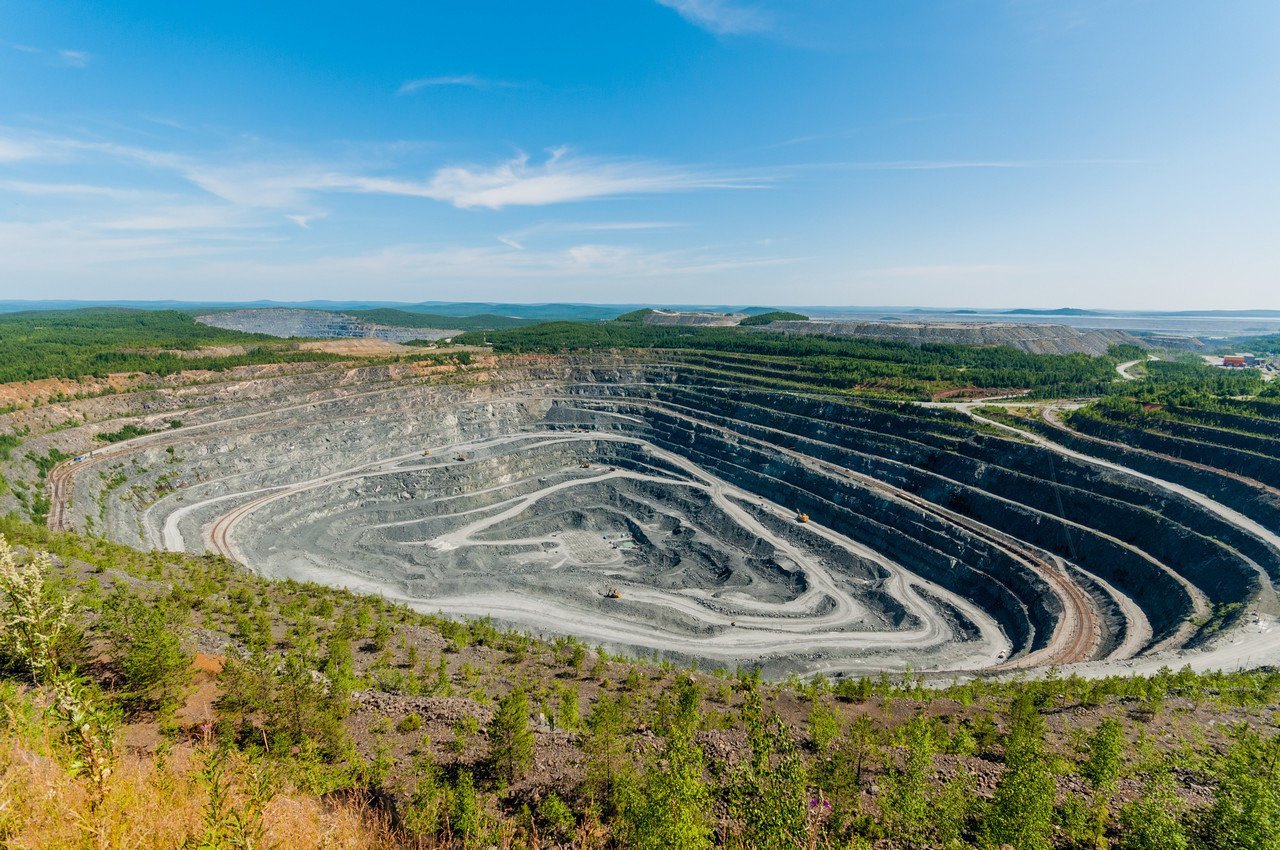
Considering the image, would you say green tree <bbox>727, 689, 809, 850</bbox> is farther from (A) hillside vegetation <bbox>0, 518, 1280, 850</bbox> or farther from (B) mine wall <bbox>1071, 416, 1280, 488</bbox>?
(B) mine wall <bbox>1071, 416, 1280, 488</bbox>

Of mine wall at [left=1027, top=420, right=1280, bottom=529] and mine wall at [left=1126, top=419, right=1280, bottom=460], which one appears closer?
mine wall at [left=1027, top=420, right=1280, bottom=529]

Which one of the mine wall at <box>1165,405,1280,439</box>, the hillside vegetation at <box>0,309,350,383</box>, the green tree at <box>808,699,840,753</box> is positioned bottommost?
the green tree at <box>808,699,840,753</box>

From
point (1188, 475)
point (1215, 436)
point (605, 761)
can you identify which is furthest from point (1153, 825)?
point (1215, 436)

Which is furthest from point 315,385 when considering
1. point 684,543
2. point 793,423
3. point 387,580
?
point 793,423

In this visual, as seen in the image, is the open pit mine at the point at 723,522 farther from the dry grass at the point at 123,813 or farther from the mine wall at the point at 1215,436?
the dry grass at the point at 123,813

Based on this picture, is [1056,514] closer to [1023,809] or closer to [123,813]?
[1023,809]

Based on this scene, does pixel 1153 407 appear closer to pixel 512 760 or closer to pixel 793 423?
pixel 793 423

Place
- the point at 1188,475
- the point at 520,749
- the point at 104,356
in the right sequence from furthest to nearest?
the point at 104,356
the point at 1188,475
the point at 520,749

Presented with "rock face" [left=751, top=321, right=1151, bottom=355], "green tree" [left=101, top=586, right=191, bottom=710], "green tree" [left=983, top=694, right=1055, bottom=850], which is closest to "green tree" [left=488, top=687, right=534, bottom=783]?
"green tree" [left=101, top=586, right=191, bottom=710]
